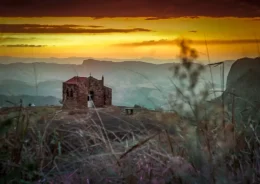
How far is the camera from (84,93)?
11.8ft

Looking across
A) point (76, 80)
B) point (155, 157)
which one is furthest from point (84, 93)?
point (155, 157)

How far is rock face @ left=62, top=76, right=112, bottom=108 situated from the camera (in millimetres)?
3559

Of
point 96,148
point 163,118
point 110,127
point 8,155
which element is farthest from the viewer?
point 110,127

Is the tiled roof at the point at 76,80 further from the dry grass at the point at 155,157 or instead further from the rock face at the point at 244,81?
the rock face at the point at 244,81

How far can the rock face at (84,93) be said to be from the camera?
356 cm

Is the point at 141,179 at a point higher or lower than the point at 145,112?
lower

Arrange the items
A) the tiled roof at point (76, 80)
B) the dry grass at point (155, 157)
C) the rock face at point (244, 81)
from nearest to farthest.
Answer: the dry grass at point (155, 157), the tiled roof at point (76, 80), the rock face at point (244, 81)

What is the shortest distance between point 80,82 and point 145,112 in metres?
0.42

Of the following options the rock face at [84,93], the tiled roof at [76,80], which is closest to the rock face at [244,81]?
the rock face at [84,93]

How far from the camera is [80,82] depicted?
137 inches

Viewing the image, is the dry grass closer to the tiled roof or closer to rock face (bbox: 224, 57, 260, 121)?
the tiled roof

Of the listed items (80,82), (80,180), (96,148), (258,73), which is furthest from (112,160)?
(258,73)

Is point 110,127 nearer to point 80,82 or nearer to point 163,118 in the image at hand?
point 80,82

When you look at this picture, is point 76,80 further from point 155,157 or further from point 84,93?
point 155,157
